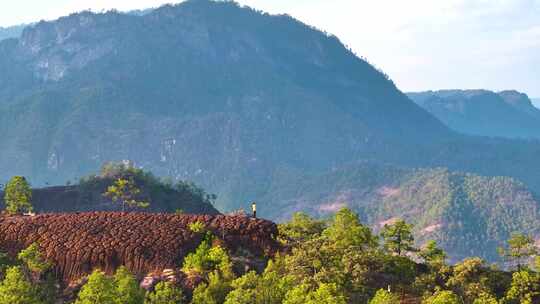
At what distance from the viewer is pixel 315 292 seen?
6128 centimetres

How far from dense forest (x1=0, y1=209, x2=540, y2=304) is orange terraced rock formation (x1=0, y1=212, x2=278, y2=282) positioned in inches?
56.2

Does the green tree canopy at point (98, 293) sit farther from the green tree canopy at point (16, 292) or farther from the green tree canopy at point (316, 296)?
the green tree canopy at point (316, 296)

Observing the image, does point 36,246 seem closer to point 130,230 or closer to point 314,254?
point 130,230

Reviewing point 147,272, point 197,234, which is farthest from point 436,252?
point 147,272

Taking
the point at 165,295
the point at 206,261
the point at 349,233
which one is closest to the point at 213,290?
the point at 165,295

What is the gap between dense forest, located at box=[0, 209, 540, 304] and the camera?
205 feet

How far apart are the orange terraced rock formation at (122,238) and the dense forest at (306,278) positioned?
1.43 m

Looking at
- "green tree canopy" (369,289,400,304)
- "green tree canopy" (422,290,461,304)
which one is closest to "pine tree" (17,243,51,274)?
"green tree canopy" (369,289,400,304)

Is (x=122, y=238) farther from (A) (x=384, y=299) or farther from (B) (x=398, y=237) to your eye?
(A) (x=384, y=299)

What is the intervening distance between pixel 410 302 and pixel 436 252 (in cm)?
1306

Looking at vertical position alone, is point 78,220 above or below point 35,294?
above

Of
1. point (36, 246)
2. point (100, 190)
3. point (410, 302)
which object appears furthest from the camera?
point (100, 190)

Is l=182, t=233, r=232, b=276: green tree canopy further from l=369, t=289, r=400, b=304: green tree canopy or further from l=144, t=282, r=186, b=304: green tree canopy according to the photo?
l=369, t=289, r=400, b=304: green tree canopy

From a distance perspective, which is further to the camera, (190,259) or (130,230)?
(130,230)
